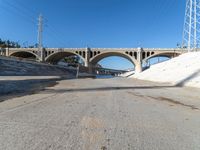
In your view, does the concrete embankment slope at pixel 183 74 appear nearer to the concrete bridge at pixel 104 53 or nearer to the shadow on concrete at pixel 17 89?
the shadow on concrete at pixel 17 89

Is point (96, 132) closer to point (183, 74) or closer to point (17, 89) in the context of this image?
point (17, 89)

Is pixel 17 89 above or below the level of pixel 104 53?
below

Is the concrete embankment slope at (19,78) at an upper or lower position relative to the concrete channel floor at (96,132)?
upper

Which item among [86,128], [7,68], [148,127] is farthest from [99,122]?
[7,68]

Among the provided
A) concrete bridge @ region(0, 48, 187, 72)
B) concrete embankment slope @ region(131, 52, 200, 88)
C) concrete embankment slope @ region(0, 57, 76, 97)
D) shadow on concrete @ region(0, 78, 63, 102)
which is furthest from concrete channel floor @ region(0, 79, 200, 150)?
concrete bridge @ region(0, 48, 187, 72)

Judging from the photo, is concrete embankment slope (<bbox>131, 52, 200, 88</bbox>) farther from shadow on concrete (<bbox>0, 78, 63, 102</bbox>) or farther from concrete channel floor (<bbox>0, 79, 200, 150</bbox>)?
concrete channel floor (<bbox>0, 79, 200, 150</bbox>)

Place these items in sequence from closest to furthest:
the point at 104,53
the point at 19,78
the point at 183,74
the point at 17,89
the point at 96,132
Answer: the point at 96,132 < the point at 17,89 < the point at 19,78 < the point at 183,74 < the point at 104,53

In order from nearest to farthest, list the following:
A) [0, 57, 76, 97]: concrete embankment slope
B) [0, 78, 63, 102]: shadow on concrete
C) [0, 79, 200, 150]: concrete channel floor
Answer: [0, 79, 200, 150]: concrete channel floor, [0, 78, 63, 102]: shadow on concrete, [0, 57, 76, 97]: concrete embankment slope

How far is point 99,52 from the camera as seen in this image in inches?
3260

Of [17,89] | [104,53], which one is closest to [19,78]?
[17,89]

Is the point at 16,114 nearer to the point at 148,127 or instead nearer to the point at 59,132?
the point at 59,132

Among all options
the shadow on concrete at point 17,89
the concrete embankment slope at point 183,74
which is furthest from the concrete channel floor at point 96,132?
the concrete embankment slope at point 183,74

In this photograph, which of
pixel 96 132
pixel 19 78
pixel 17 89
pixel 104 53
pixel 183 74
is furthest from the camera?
pixel 104 53

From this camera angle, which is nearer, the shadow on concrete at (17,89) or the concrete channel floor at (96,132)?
the concrete channel floor at (96,132)
